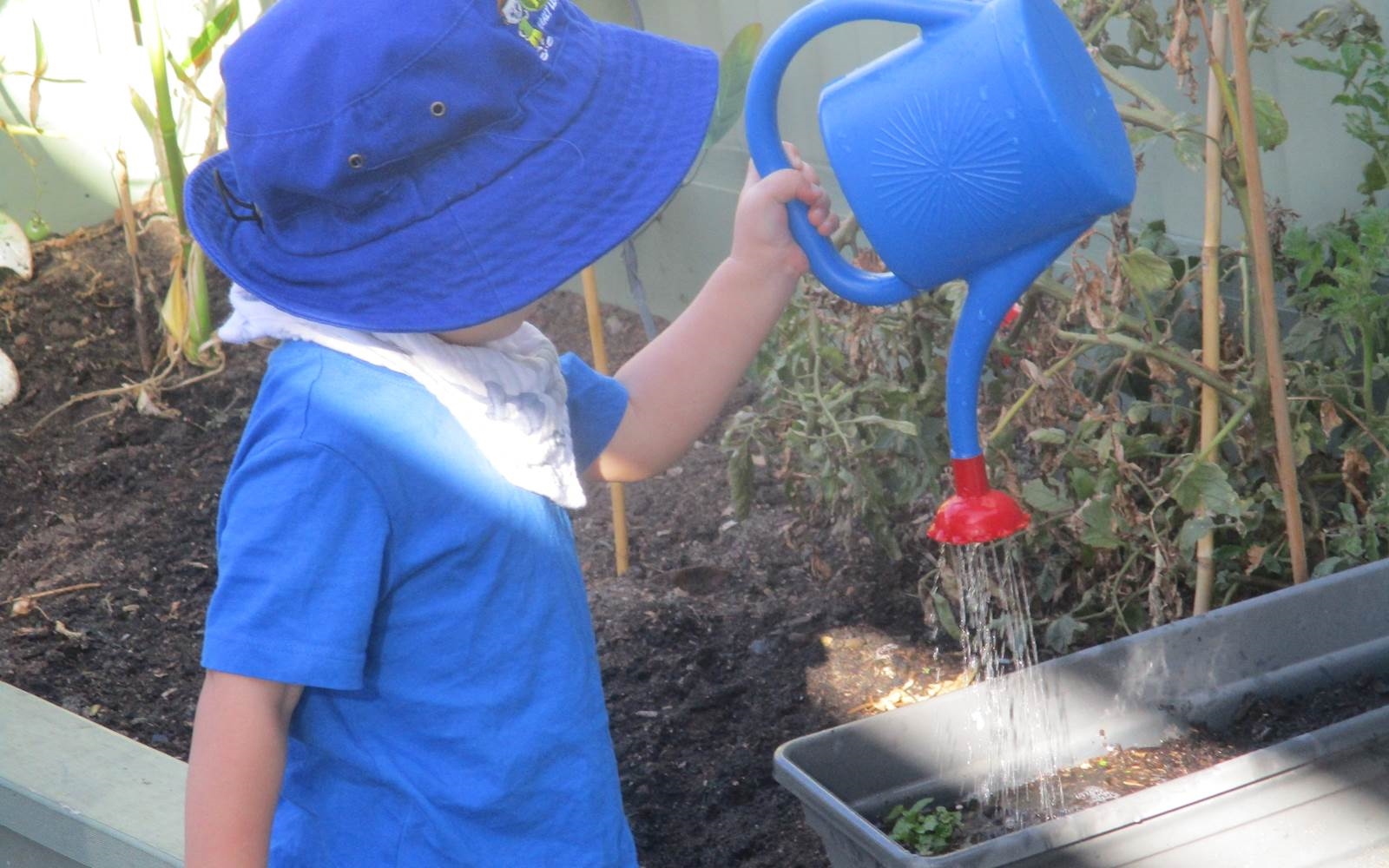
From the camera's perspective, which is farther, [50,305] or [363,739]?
[50,305]

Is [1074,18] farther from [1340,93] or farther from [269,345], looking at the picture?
[269,345]

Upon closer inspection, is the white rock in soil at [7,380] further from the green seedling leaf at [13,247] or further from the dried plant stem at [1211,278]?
the dried plant stem at [1211,278]

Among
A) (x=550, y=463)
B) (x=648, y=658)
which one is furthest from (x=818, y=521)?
(x=550, y=463)

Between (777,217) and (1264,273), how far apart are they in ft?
2.13

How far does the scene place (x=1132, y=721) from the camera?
1.73m

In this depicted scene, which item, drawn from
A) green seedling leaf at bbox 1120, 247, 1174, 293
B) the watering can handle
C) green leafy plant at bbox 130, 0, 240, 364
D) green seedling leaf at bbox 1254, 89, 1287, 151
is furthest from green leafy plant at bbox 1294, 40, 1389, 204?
green leafy plant at bbox 130, 0, 240, 364

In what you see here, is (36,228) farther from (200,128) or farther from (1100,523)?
(1100,523)

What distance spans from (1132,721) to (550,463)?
0.87 m

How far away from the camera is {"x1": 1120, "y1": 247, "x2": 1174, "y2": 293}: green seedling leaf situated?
1.73 meters

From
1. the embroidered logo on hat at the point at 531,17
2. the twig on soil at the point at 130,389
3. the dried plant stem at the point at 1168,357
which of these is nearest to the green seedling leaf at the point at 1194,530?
the dried plant stem at the point at 1168,357

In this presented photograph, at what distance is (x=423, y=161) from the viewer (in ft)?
3.53

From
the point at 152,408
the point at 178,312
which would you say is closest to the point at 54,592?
the point at 152,408

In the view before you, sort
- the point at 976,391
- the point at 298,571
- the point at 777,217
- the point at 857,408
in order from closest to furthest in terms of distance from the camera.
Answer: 1. the point at 298,571
2. the point at 976,391
3. the point at 777,217
4. the point at 857,408

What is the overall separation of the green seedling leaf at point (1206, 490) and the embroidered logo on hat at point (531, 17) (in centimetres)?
102
